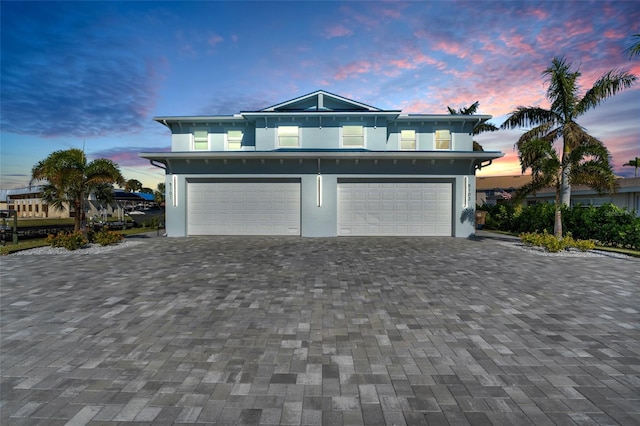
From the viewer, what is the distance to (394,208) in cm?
1550

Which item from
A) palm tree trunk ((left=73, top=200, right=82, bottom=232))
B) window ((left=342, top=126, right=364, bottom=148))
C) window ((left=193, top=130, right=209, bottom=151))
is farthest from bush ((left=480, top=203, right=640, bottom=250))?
palm tree trunk ((left=73, top=200, right=82, bottom=232))

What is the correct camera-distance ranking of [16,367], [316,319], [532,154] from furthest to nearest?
1. [532,154]
2. [316,319]
3. [16,367]

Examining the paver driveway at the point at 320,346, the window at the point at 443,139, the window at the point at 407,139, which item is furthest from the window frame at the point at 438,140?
the paver driveway at the point at 320,346

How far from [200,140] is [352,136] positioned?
9.52 metres

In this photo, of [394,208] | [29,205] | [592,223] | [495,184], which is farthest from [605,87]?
[29,205]

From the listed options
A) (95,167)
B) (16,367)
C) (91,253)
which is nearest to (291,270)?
(16,367)

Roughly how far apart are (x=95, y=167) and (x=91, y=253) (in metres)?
4.51

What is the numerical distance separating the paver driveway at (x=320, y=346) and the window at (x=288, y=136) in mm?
10579

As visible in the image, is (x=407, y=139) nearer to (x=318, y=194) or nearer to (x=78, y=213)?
(x=318, y=194)

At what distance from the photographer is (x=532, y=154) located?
41.7ft

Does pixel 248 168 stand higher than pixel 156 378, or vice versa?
pixel 248 168

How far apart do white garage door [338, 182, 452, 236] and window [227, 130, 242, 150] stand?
7185 mm

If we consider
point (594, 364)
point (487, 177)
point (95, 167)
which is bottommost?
point (594, 364)

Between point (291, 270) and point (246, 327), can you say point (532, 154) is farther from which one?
point (246, 327)
